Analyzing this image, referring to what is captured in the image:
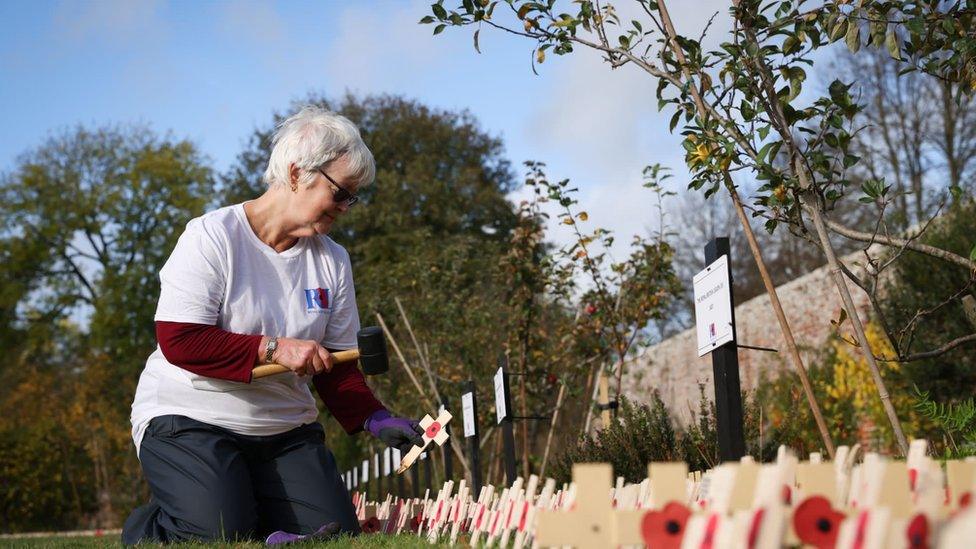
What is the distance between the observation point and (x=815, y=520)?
5.53 feet

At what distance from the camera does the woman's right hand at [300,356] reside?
3.65 m

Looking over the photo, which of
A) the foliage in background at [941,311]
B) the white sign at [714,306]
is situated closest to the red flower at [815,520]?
the white sign at [714,306]

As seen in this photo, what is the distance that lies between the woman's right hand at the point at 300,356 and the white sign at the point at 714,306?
1437 mm

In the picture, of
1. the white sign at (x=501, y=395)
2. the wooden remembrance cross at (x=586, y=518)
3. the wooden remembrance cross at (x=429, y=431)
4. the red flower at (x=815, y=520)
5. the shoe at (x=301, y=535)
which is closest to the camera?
the red flower at (x=815, y=520)

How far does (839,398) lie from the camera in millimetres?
9438

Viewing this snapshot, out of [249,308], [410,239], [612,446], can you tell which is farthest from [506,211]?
[249,308]

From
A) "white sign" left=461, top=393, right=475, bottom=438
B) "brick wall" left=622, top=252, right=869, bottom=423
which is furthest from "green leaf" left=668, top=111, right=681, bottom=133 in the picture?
"brick wall" left=622, top=252, right=869, bottom=423

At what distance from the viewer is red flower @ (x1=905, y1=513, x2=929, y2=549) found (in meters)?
1.51

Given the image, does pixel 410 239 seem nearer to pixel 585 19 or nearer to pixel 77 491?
pixel 77 491

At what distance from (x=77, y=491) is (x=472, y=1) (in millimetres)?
20874

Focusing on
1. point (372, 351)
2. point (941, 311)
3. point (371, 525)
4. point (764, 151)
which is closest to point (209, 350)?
point (372, 351)

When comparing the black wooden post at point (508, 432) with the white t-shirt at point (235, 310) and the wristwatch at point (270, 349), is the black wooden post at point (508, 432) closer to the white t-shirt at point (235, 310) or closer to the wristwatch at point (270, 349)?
the white t-shirt at point (235, 310)

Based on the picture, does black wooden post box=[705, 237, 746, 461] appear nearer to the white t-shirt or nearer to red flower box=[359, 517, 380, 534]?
the white t-shirt

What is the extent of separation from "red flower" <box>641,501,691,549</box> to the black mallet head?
2.27m
